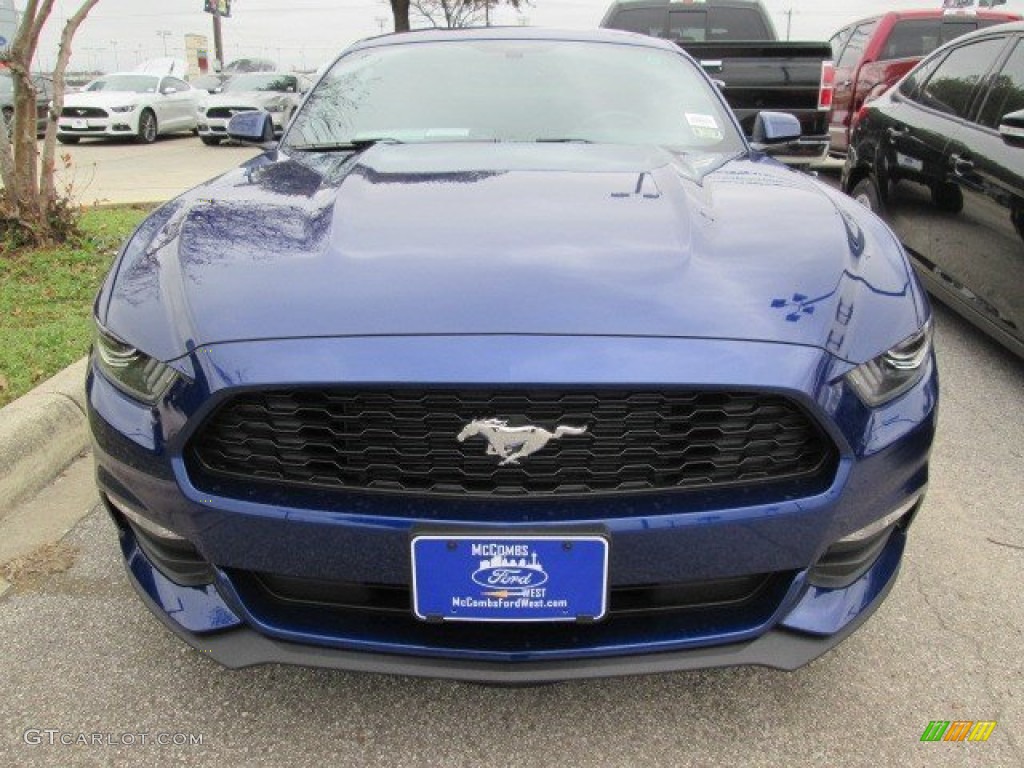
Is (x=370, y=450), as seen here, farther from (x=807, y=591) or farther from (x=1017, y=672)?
(x=1017, y=672)

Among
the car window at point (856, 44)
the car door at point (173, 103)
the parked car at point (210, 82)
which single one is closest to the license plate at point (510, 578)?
the car window at point (856, 44)

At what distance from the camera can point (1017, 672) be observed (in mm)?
1975

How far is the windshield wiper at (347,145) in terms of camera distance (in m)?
2.73

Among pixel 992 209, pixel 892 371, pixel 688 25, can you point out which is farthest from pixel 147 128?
pixel 892 371

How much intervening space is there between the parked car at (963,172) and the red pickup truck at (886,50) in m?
3.90

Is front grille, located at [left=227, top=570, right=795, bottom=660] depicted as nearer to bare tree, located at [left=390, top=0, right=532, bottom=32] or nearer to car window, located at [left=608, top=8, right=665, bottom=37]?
car window, located at [left=608, top=8, right=665, bottom=37]

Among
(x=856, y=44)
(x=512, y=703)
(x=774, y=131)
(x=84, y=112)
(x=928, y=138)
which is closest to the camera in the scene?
(x=512, y=703)

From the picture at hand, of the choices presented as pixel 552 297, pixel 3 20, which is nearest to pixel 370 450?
pixel 552 297

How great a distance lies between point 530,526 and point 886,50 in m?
9.00

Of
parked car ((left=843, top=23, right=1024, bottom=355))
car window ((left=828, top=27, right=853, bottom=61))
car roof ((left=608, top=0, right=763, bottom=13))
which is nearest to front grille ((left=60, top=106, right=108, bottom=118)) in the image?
car roof ((left=608, top=0, right=763, bottom=13))

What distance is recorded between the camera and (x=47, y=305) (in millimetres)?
4402

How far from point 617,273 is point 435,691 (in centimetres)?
100

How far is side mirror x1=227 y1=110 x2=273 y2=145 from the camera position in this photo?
3234mm

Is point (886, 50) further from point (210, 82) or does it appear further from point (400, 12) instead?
point (210, 82)
